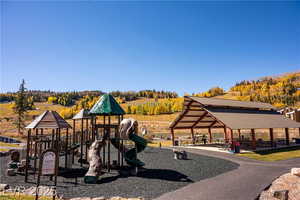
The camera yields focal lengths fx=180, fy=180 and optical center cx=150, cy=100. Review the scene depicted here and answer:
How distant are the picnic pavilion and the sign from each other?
15.7m

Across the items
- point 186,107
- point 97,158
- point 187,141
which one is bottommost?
point 187,141

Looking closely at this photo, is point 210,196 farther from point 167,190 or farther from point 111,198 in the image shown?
point 111,198

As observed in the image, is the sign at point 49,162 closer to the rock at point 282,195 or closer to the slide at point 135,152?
the slide at point 135,152

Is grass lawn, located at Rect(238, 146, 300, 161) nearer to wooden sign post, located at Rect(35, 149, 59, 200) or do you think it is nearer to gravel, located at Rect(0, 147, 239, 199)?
gravel, located at Rect(0, 147, 239, 199)

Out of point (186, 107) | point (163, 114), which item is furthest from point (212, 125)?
point (163, 114)

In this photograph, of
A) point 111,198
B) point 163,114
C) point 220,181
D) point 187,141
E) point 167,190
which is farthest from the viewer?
point 163,114

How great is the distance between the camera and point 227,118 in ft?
67.1

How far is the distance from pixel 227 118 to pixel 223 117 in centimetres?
53

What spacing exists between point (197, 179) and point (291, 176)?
5008 mm

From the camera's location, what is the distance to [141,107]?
10825 cm

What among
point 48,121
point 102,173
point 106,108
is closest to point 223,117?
point 106,108

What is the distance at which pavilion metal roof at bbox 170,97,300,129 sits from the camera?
66.1 ft

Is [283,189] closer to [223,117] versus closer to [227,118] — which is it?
[223,117]

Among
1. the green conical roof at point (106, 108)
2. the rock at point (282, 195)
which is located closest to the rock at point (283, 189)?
the rock at point (282, 195)
